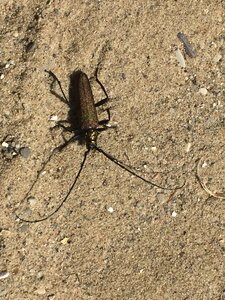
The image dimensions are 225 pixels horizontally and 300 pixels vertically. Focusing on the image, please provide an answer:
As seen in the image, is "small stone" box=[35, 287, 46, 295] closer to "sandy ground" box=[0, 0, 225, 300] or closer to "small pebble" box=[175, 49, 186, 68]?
"sandy ground" box=[0, 0, 225, 300]

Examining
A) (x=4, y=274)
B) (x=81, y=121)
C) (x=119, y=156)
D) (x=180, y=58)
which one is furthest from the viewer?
(x=180, y=58)

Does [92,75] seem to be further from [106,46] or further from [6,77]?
[6,77]

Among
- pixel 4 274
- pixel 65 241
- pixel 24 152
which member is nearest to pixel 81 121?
pixel 24 152

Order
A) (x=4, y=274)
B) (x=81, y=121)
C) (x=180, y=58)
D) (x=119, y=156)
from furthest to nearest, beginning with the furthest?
(x=180, y=58), (x=119, y=156), (x=81, y=121), (x=4, y=274)

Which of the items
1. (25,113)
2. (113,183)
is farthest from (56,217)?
(25,113)

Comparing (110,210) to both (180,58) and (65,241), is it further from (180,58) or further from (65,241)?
(180,58)

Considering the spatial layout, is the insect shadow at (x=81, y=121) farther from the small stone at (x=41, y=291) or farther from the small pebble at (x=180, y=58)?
the small pebble at (x=180, y=58)

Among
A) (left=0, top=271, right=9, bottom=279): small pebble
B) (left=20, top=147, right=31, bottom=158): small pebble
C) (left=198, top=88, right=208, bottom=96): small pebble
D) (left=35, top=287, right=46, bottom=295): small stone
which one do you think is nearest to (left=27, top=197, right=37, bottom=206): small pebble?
(left=20, top=147, right=31, bottom=158): small pebble
